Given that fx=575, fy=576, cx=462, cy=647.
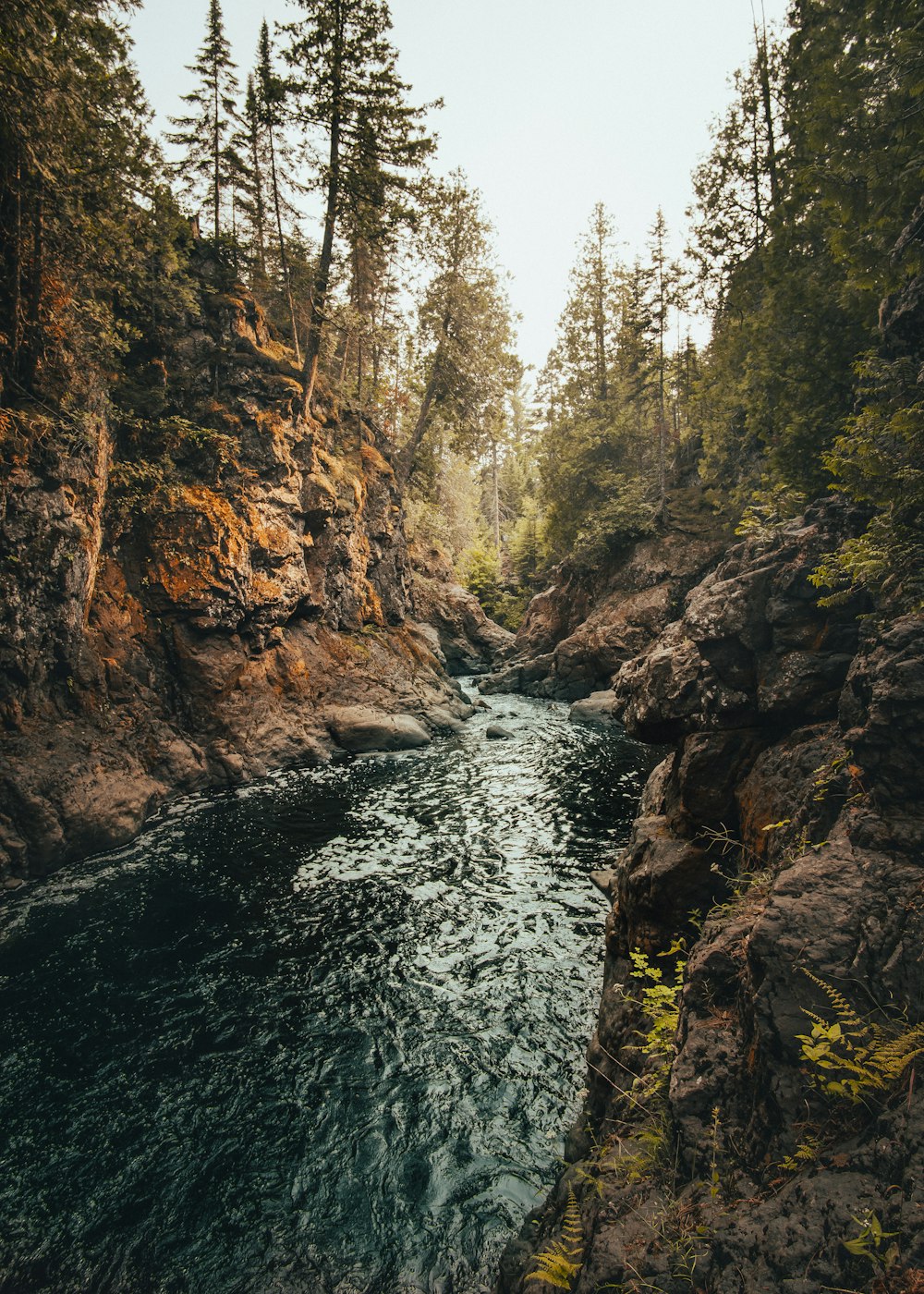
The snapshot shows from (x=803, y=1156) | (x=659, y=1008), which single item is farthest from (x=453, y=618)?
(x=803, y=1156)

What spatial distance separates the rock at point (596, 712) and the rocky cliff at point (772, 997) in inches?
637

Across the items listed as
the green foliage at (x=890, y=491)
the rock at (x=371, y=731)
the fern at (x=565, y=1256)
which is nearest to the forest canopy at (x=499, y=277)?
the green foliage at (x=890, y=491)

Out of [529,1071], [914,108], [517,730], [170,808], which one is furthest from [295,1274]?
[517,730]

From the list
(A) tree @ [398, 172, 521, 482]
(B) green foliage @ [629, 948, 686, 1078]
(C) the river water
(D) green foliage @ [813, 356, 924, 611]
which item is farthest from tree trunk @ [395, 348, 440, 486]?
(B) green foliage @ [629, 948, 686, 1078]

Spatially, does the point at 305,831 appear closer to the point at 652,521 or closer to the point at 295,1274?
the point at 295,1274

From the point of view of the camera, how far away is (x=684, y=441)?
35344 millimetres

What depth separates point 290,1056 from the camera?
7.09m

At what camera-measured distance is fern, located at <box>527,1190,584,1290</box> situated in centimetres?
382

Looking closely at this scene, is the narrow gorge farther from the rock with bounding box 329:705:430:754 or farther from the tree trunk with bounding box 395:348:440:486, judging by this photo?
the tree trunk with bounding box 395:348:440:486

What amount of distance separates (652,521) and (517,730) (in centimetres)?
1567

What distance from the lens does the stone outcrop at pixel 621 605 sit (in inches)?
1161

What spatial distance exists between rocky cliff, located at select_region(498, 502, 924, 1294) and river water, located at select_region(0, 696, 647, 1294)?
98cm

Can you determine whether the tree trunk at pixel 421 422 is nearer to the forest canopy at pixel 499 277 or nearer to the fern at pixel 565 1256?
the forest canopy at pixel 499 277

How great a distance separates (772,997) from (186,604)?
1777 cm
